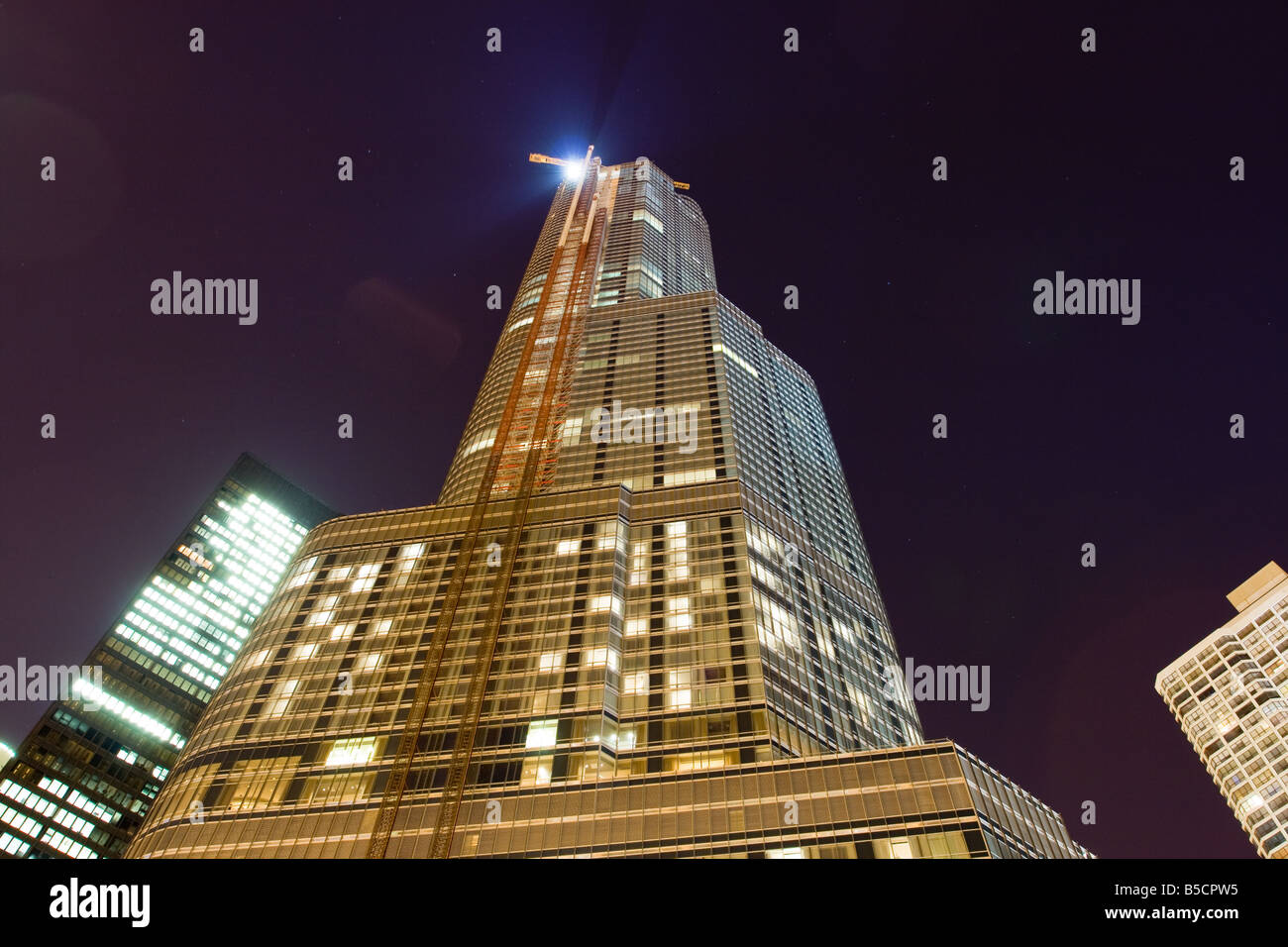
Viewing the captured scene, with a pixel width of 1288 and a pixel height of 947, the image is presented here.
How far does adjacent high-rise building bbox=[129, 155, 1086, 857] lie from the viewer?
7481 centimetres

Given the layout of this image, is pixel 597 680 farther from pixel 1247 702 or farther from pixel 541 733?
pixel 1247 702

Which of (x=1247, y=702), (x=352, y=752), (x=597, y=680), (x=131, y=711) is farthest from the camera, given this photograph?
(x=1247, y=702)

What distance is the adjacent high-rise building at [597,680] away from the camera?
7481cm

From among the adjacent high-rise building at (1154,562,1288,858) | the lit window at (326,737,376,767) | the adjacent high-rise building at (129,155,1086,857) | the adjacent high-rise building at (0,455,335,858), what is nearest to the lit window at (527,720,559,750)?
the adjacent high-rise building at (129,155,1086,857)

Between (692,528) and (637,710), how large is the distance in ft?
106

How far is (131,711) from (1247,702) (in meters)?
223

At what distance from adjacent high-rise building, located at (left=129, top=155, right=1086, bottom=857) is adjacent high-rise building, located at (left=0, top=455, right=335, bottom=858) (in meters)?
72.3

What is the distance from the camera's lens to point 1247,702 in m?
169

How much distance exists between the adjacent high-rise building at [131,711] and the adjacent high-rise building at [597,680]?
72331 mm

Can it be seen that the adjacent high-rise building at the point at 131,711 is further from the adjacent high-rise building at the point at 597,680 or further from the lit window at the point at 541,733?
the lit window at the point at 541,733

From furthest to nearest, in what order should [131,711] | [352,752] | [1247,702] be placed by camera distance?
1. [1247,702]
2. [131,711]
3. [352,752]

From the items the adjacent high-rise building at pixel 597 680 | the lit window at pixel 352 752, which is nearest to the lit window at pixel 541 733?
the adjacent high-rise building at pixel 597 680

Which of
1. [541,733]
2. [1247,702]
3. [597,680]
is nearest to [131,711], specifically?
[541,733]
